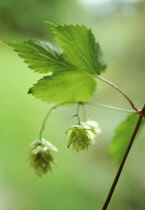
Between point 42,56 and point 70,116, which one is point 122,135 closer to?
point 42,56

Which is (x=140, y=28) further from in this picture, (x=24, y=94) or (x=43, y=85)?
(x=43, y=85)

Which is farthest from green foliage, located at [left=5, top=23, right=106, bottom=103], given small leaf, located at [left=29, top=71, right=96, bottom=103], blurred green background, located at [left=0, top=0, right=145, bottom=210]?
blurred green background, located at [left=0, top=0, right=145, bottom=210]

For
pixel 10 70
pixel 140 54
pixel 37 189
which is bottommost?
pixel 37 189

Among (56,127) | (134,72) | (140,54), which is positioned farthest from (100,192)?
(140,54)

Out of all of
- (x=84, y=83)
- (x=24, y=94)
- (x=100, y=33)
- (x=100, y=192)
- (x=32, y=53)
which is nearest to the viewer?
(x=32, y=53)

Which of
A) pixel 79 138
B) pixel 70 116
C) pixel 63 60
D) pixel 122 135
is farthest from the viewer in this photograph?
pixel 70 116

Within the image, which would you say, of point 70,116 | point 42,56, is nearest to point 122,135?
point 42,56
